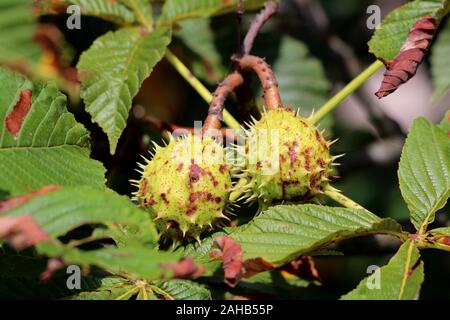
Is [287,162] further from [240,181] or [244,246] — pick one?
[244,246]

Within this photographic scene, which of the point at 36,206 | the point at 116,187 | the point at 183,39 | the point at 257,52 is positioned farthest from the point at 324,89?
the point at 36,206

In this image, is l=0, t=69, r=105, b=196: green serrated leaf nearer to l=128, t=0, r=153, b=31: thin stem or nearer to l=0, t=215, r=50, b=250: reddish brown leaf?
l=0, t=215, r=50, b=250: reddish brown leaf

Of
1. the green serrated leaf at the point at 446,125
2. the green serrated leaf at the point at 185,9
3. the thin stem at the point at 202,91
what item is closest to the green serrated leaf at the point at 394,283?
the green serrated leaf at the point at 446,125

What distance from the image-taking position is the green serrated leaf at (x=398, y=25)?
6.13 feet

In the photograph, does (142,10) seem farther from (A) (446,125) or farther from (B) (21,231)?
(B) (21,231)

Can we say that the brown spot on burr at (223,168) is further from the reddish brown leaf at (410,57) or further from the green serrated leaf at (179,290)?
the reddish brown leaf at (410,57)

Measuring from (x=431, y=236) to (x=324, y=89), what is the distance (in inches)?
46.0

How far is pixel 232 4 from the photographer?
86.0 inches

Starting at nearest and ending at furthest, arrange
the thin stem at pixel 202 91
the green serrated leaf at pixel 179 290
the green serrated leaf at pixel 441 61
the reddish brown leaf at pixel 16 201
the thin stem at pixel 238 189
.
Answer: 1. the reddish brown leaf at pixel 16 201
2. the green serrated leaf at pixel 179 290
3. the thin stem at pixel 238 189
4. the thin stem at pixel 202 91
5. the green serrated leaf at pixel 441 61

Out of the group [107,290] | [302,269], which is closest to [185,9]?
[302,269]

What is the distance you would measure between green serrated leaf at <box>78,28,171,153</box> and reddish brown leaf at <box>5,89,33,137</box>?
0.23 meters

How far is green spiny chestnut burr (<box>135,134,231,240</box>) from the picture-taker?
5.41ft

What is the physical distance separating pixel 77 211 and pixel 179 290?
0.47 meters

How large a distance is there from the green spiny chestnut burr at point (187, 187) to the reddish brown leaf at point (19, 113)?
0.32 meters
